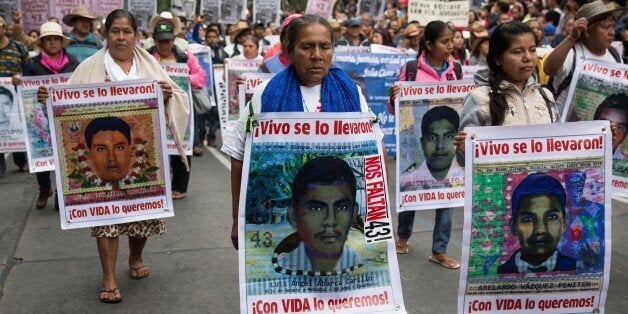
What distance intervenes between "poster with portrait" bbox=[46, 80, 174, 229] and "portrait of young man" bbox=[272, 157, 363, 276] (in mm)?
2174

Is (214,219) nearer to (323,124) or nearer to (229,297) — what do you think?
(229,297)

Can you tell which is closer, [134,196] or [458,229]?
A: [134,196]

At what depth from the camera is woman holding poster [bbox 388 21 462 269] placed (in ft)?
20.3

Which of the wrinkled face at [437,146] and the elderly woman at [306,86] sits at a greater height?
the elderly woman at [306,86]

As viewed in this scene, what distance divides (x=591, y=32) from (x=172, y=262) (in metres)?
3.32

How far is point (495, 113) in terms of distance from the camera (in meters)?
3.94

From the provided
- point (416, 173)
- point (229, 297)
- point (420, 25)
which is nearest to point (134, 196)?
point (229, 297)

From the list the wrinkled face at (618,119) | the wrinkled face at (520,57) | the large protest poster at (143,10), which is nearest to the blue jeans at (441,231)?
the wrinkled face at (618,119)

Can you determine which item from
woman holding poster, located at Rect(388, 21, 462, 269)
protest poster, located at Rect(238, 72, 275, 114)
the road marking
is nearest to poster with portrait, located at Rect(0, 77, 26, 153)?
the road marking

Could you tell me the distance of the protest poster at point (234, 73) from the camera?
10742 millimetres

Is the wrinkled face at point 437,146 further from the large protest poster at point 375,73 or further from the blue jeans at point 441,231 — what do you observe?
the large protest poster at point 375,73

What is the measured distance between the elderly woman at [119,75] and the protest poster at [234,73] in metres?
5.08

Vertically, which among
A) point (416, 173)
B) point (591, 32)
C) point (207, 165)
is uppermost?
point (591, 32)

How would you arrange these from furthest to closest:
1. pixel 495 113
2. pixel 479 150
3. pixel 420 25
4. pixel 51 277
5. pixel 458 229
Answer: pixel 420 25 < pixel 458 229 < pixel 51 277 < pixel 495 113 < pixel 479 150
